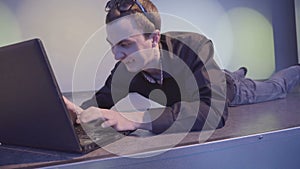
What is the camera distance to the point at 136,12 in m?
0.65

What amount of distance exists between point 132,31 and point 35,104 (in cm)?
28

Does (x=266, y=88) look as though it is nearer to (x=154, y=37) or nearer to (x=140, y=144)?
(x=154, y=37)

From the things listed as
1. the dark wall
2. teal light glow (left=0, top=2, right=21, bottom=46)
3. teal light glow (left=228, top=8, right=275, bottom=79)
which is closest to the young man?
teal light glow (left=0, top=2, right=21, bottom=46)

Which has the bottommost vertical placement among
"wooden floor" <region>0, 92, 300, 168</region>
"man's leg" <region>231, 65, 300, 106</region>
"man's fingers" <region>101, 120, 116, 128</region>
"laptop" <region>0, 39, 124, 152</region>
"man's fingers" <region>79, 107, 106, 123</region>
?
"man's leg" <region>231, 65, 300, 106</region>

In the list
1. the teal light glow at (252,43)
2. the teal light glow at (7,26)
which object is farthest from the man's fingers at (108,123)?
the teal light glow at (252,43)

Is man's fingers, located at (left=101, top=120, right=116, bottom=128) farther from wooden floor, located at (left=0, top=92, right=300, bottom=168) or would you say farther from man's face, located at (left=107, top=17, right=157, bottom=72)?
man's face, located at (left=107, top=17, right=157, bottom=72)

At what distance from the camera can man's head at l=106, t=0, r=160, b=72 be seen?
62cm

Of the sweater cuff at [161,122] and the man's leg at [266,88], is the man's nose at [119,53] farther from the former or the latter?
the man's leg at [266,88]

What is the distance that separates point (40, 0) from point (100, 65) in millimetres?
419

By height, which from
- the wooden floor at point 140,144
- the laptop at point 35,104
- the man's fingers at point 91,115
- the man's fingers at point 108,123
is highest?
the laptop at point 35,104

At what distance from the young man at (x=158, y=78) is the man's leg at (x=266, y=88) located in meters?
0.09

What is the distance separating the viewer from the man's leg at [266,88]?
107cm

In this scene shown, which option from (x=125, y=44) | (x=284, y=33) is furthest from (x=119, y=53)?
(x=284, y=33)

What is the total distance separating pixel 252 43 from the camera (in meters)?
1.89
